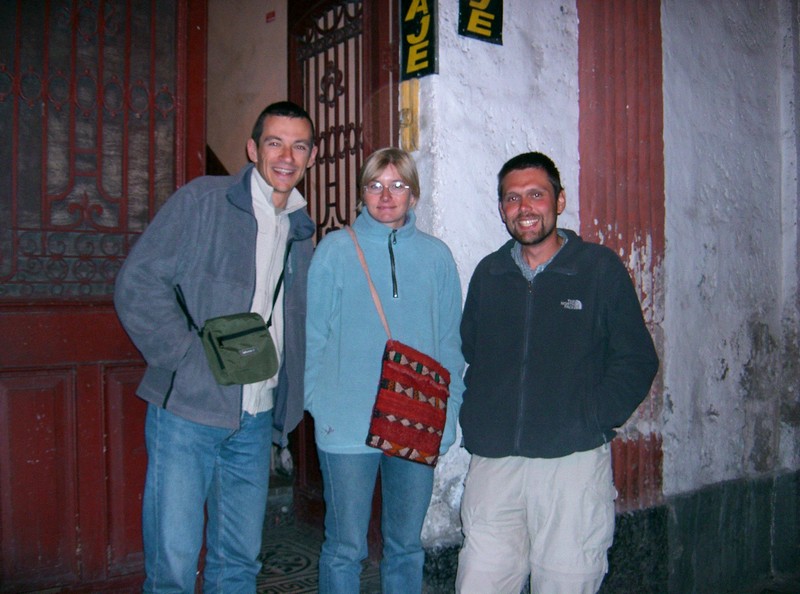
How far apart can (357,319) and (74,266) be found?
1.26 metres

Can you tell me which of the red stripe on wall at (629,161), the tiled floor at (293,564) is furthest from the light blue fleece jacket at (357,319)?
the red stripe on wall at (629,161)

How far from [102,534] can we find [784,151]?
5142 mm

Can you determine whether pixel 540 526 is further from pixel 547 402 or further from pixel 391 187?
pixel 391 187

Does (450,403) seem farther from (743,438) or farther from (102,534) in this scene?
(743,438)

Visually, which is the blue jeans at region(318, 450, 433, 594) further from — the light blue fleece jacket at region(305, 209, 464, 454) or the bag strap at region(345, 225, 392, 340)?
the bag strap at region(345, 225, 392, 340)

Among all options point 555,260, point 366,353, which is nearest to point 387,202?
point 366,353

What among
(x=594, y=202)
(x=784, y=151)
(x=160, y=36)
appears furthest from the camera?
(x=784, y=151)

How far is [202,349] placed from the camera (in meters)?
2.49

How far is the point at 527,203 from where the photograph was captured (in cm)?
280

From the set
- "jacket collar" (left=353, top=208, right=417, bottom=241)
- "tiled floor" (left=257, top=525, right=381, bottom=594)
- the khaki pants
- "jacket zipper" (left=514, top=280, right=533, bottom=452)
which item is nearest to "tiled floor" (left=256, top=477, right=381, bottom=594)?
"tiled floor" (left=257, top=525, right=381, bottom=594)

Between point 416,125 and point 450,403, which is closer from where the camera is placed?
point 450,403

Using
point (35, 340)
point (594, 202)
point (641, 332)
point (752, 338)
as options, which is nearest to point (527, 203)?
point (641, 332)

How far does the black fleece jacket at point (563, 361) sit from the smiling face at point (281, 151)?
0.94 m

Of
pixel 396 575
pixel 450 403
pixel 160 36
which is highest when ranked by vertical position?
pixel 160 36
